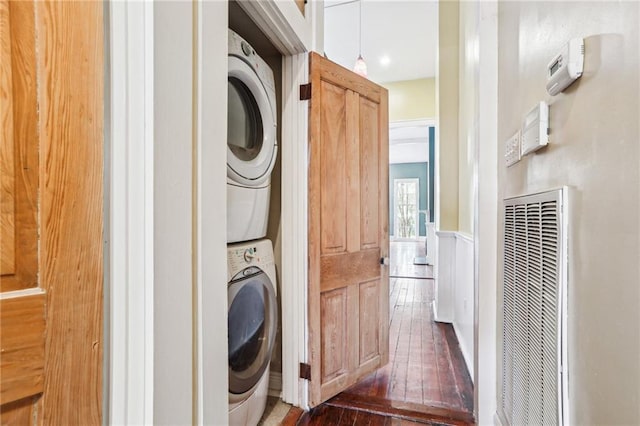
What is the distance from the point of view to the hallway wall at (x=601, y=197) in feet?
2.06

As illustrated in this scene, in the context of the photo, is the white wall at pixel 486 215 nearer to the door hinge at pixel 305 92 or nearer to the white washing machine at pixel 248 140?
the door hinge at pixel 305 92

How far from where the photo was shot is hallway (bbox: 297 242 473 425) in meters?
1.79

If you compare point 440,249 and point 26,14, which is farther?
point 440,249

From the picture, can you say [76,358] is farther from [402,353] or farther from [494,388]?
[402,353]

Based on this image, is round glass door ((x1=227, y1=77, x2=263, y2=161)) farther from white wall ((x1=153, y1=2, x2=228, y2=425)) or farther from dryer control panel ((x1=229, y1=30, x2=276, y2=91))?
white wall ((x1=153, y1=2, x2=228, y2=425))

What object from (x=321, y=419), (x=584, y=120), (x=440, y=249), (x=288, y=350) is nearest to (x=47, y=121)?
(x=584, y=120)

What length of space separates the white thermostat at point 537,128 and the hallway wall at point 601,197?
0.02 m

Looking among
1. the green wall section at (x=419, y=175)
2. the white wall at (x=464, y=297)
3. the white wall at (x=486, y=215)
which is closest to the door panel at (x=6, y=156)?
the white wall at (x=486, y=215)

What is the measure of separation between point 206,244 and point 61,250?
0.35 meters

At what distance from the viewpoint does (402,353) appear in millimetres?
2551

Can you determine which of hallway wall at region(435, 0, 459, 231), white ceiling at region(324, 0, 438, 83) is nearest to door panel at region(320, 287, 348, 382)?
hallway wall at region(435, 0, 459, 231)

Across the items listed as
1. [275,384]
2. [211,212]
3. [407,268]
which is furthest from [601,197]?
[407,268]

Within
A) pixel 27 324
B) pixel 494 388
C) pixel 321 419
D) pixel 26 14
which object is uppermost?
pixel 26 14

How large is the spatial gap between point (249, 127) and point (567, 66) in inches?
51.9
